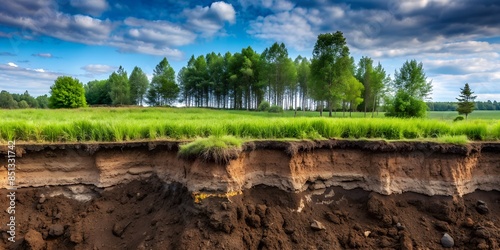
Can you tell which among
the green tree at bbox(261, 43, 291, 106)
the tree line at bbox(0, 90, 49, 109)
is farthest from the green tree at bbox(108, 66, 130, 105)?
the green tree at bbox(261, 43, 291, 106)

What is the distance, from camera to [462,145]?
8250 millimetres

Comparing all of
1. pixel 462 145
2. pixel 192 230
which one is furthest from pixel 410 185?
pixel 192 230

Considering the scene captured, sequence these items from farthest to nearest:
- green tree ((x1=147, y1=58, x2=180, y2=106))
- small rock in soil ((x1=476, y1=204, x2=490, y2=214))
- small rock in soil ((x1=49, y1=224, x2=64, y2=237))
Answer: green tree ((x1=147, y1=58, x2=180, y2=106))
small rock in soil ((x1=476, y1=204, x2=490, y2=214))
small rock in soil ((x1=49, y1=224, x2=64, y2=237))

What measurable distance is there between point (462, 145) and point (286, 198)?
15.7 feet

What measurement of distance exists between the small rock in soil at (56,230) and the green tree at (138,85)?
66.4 metres

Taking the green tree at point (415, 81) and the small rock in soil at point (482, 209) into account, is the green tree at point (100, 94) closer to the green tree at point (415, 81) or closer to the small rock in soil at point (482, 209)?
the green tree at point (415, 81)

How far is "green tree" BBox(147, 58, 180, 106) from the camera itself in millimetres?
62344

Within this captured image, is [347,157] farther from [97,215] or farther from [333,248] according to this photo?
[97,215]

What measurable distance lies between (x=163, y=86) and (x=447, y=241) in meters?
59.3

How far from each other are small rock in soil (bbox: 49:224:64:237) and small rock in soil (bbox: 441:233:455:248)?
337 inches

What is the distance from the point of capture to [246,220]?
23.0ft

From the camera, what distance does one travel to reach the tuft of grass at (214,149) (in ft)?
23.0

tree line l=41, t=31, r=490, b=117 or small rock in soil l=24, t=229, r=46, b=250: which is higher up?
tree line l=41, t=31, r=490, b=117

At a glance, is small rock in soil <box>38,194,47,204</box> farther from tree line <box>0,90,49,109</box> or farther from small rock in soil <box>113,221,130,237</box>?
tree line <box>0,90,49,109</box>
